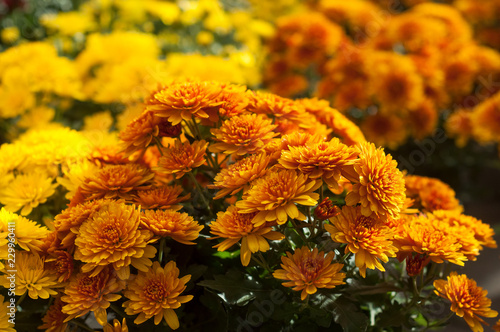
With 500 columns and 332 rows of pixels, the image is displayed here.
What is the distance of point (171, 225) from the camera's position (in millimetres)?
859

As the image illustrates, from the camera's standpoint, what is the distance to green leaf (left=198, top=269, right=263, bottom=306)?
905mm

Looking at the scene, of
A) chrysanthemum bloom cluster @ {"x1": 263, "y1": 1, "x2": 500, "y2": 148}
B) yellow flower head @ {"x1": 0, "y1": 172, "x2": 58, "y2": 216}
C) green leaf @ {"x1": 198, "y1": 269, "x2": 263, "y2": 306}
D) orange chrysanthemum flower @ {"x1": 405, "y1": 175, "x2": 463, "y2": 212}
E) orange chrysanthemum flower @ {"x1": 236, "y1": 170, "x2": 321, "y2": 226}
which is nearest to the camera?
orange chrysanthemum flower @ {"x1": 236, "y1": 170, "x2": 321, "y2": 226}

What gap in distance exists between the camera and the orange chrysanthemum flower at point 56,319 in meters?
0.94

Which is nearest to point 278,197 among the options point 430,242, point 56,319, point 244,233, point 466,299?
point 244,233

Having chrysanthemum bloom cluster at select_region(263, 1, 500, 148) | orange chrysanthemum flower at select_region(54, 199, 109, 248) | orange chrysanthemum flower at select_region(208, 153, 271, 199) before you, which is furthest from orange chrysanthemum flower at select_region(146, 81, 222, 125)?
chrysanthemum bloom cluster at select_region(263, 1, 500, 148)

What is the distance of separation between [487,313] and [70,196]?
97cm

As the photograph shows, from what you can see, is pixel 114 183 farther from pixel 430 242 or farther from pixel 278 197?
pixel 430 242

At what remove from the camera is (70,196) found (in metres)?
1.07

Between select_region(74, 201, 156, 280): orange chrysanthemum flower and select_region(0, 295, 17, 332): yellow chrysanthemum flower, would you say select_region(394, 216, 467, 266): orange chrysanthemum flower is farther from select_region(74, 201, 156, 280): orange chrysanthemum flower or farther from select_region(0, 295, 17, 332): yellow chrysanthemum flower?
select_region(0, 295, 17, 332): yellow chrysanthemum flower

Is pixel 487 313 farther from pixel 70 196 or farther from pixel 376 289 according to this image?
pixel 70 196

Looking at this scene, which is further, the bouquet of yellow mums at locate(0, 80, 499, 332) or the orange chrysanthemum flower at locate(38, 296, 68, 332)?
the orange chrysanthemum flower at locate(38, 296, 68, 332)

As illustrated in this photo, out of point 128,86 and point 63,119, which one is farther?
point 63,119

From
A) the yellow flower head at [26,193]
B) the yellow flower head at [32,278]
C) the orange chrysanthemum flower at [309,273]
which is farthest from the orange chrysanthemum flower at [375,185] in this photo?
the yellow flower head at [26,193]

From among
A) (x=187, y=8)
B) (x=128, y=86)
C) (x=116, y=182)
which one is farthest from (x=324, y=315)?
(x=187, y=8)
